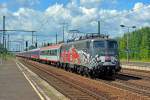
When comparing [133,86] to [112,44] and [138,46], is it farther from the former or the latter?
[138,46]

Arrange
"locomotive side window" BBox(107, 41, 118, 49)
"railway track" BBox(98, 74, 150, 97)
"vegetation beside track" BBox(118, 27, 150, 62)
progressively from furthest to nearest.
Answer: "vegetation beside track" BBox(118, 27, 150, 62) → "locomotive side window" BBox(107, 41, 118, 49) → "railway track" BBox(98, 74, 150, 97)

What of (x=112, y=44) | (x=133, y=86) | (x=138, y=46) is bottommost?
(x=133, y=86)

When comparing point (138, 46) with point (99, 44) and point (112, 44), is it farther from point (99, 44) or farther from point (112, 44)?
point (99, 44)

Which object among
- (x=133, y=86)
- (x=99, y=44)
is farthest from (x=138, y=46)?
(x=133, y=86)

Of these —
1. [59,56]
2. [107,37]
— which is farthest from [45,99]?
[59,56]

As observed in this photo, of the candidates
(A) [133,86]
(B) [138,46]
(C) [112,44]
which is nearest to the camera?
(A) [133,86]

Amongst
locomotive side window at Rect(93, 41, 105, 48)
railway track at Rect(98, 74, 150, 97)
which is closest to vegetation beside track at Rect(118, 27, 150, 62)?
locomotive side window at Rect(93, 41, 105, 48)

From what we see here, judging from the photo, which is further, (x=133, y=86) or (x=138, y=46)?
(x=138, y=46)

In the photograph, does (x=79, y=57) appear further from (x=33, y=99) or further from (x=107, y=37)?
(x=33, y=99)

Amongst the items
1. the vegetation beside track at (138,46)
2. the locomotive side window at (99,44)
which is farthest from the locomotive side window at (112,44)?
the vegetation beside track at (138,46)

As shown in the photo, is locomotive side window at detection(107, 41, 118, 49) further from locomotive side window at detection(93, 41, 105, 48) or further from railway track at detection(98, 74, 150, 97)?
railway track at detection(98, 74, 150, 97)

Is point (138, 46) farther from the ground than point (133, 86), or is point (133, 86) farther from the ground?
point (138, 46)

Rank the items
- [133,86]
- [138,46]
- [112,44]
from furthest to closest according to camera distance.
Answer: [138,46] → [112,44] → [133,86]

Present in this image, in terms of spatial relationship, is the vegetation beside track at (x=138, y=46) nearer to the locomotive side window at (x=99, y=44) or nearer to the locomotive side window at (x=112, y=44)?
the locomotive side window at (x=112, y=44)
